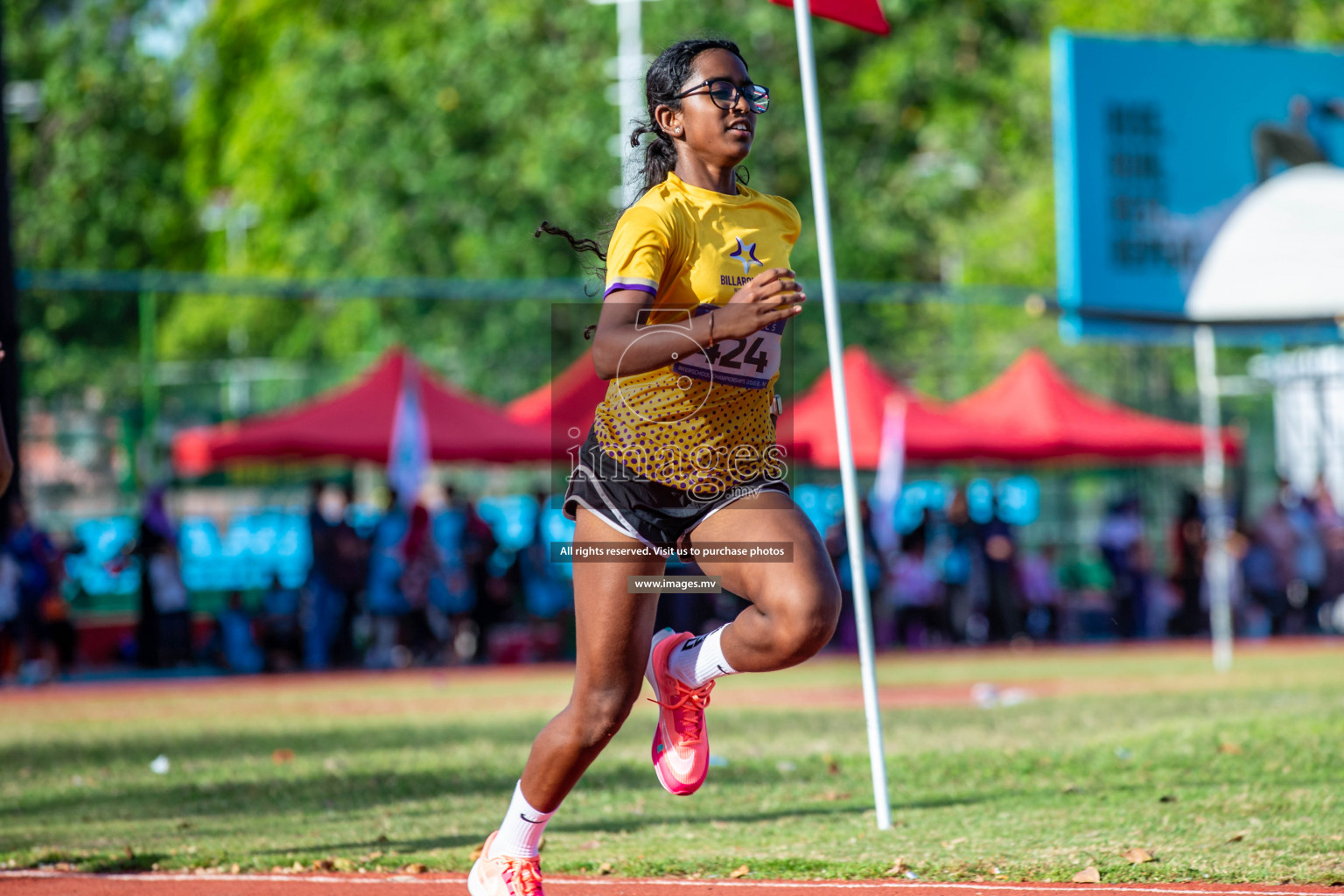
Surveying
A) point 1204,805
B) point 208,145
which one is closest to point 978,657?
point 1204,805

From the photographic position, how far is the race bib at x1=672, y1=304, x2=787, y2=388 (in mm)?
4590

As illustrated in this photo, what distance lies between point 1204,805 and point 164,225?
33.0 m

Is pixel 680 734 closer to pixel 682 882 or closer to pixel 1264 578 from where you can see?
pixel 682 882

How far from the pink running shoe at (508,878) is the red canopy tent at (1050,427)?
16.5 m

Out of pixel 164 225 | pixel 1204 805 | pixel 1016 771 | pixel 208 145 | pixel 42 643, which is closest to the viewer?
pixel 1204 805

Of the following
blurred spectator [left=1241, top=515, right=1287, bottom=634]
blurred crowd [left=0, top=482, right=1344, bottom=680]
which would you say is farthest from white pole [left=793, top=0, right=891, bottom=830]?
blurred spectator [left=1241, top=515, right=1287, bottom=634]

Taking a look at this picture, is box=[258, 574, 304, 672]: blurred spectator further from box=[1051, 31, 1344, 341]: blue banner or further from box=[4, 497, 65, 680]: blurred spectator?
box=[1051, 31, 1344, 341]: blue banner

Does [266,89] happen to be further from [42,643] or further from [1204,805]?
[1204,805]

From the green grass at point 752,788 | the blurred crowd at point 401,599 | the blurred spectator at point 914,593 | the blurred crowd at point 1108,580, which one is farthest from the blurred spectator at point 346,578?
the blurred spectator at point 914,593

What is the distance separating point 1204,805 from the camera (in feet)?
22.8

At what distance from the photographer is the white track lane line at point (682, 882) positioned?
17.2ft

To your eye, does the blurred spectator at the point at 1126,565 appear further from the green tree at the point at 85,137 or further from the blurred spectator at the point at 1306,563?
the green tree at the point at 85,137

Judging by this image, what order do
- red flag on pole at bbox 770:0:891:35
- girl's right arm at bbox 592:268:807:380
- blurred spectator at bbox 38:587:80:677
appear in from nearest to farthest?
girl's right arm at bbox 592:268:807:380 < red flag on pole at bbox 770:0:891:35 < blurred spectator at bbox 38:587:80:677

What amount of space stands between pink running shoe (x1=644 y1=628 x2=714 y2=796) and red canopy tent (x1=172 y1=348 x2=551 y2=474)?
13773 mm
